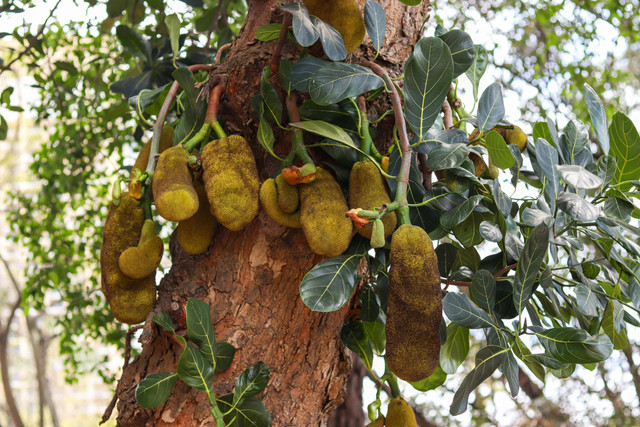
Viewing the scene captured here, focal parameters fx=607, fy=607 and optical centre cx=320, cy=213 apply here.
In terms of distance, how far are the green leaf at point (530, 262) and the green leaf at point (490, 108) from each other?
0.22 metres

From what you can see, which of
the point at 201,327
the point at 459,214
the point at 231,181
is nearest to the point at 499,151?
the point at 459,214

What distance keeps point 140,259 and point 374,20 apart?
1.47 ft

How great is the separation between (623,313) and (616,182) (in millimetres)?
180

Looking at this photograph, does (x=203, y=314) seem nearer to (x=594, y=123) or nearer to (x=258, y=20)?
(x=258, y=20)

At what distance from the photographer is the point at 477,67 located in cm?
104

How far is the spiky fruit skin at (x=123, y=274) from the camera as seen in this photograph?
837 mm

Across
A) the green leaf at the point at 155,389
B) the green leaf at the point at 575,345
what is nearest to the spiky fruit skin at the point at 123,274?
the green leaf at the point at 155,389

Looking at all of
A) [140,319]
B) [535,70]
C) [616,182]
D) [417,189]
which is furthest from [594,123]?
[535,70]

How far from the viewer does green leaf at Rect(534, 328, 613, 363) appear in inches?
27.1

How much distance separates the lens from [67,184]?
186cm

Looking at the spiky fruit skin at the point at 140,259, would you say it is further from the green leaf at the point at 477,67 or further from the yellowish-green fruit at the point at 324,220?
the green leaf at the point at 477,67

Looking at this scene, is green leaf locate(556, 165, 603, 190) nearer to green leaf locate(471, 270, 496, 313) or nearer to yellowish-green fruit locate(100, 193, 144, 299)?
green leaf locate(471, 270, 496, 313)

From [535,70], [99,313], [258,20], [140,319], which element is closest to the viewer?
[140,319]

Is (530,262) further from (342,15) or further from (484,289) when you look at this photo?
(342,15)
